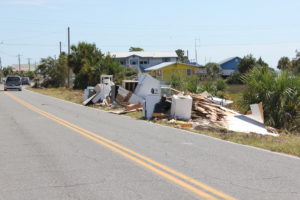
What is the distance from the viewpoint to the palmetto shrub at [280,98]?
56.9 feet

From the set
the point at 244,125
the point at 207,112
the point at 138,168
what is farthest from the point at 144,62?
the point at 138,168

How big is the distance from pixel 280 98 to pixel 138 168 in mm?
11035

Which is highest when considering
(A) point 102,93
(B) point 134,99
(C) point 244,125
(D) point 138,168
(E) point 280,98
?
(E) point 280,98

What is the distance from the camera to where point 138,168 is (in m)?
8.20

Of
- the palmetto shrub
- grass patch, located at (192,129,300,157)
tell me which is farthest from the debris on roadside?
grass patch, located at (192,129,300,157)

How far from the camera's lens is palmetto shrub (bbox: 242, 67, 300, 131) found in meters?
17.3

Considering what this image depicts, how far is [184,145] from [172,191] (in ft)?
15.4

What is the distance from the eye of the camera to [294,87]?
1780cm

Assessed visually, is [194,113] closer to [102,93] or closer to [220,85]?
[102,93]

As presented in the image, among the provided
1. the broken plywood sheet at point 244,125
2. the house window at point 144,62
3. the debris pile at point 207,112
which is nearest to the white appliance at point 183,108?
the debris pile at point 207,112

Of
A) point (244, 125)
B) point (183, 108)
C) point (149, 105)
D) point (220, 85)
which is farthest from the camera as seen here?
point (220, 85)

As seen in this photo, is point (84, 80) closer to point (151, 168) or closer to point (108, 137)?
point (108, 137)

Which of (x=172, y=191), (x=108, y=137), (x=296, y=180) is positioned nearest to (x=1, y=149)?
(x=108, y=137)

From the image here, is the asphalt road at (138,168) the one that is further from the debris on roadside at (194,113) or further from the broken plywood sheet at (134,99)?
the broken plywood sheet at (134,99)
